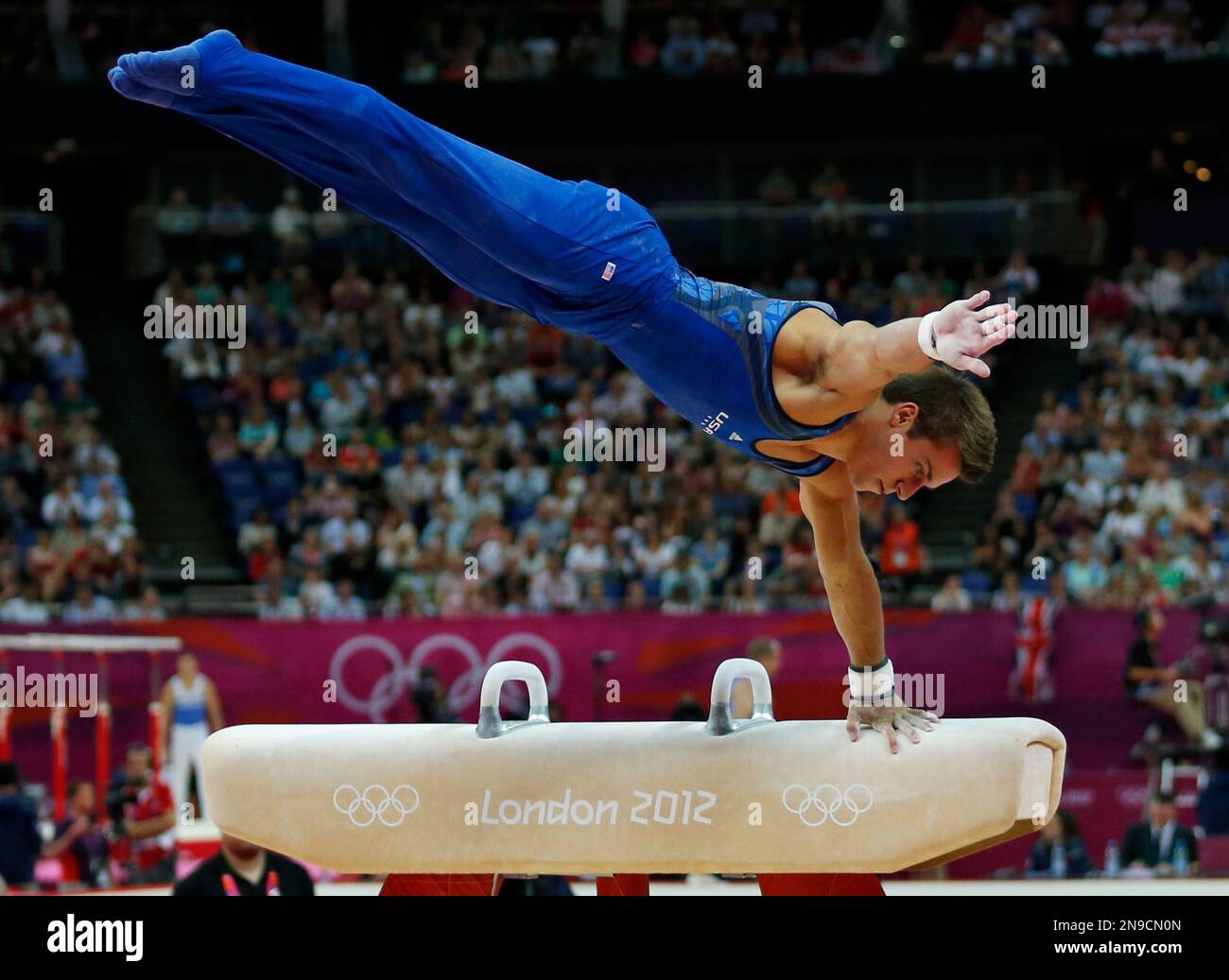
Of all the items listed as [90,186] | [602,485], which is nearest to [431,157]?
[602,485]

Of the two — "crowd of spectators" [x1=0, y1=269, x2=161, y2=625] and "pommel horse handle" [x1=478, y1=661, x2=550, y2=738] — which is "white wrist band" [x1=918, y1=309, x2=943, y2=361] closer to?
"pommel horse handle" [x1=478, y1=661, x2=550, y2=738]

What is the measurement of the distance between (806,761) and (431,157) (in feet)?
6.49

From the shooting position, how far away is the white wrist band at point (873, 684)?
4.43 m

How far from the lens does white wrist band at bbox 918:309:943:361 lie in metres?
3.91

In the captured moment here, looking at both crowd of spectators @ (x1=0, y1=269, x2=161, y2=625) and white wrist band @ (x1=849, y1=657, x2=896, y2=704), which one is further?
crowd of spectators @ (x1=0, y1=269, x2=161, y2=625)

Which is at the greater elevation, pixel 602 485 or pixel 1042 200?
pixel 1042 200

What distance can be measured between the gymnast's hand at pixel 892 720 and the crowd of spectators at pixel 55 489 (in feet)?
26.5

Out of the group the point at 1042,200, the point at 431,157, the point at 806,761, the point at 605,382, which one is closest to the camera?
the point at 806,761

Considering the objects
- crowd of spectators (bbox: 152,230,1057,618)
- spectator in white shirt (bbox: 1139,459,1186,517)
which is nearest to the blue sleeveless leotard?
crowd of spectators (bbox: 152,230,1057,618)

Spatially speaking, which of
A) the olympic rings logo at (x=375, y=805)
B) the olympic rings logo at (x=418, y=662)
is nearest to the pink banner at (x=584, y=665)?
the olympic rings logo at (x=418, y=662)

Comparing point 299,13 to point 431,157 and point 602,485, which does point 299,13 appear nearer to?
point 602,485

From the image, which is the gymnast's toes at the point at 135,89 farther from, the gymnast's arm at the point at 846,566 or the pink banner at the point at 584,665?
the pink banner at the point at 584,665

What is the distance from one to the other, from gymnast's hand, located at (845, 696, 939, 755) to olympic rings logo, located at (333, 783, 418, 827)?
121 cm

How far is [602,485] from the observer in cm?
1330
